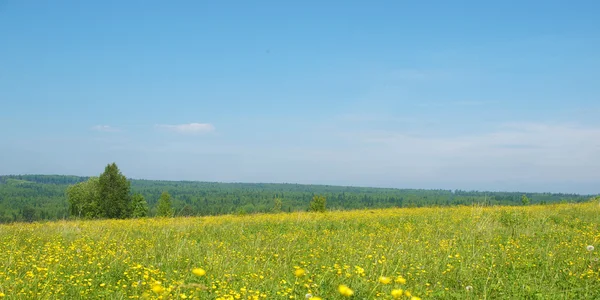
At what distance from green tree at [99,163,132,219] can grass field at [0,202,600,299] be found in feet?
174

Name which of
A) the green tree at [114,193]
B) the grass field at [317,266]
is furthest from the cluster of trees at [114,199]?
the grass field at [317,266]

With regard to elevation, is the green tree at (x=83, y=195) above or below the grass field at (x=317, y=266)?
below

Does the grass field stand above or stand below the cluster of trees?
above

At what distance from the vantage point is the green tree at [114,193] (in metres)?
60.3

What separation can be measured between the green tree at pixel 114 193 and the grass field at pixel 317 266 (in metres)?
53.0

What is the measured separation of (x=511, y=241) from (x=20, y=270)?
8988 mm

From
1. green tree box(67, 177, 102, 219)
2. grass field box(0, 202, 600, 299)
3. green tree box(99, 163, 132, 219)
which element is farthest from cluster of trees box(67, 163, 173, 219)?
grass field box(0, 202, 600, 299)

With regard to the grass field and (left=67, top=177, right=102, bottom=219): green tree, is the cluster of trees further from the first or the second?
the grass field

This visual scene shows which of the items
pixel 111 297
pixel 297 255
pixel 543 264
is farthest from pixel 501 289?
pixel 111 297

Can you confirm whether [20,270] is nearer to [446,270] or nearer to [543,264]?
[446,270]

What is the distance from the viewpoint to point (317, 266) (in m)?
6.54

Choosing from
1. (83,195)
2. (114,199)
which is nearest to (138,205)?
(114,199)

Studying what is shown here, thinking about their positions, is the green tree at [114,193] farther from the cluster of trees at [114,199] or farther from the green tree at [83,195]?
the green tree at [83,195]

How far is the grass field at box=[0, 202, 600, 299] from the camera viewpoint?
4.98 m
